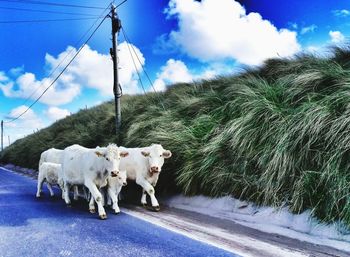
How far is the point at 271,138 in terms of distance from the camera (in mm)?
7469

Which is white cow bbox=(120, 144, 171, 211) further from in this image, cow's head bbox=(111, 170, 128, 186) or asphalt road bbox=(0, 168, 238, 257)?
asphalt road bbox=(0, 168, 238, 257)

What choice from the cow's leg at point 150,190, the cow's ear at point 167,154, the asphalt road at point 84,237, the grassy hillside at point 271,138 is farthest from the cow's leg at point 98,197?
the grassy hillside at point 271,138

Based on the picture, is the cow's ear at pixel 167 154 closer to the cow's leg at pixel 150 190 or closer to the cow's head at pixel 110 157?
the cow's leg at pixel 150 190

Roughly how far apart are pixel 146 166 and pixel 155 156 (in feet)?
1.89

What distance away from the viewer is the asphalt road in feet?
16.4

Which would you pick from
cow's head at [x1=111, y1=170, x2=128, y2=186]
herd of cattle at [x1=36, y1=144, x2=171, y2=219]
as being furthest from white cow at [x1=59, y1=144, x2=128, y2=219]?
cow's head at [x1=111, y1=170, x2=128, y2=186]

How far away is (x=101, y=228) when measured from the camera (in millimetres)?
6336

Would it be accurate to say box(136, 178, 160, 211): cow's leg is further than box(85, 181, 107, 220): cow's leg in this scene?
Yes

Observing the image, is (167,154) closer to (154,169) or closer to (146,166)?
(154,169)

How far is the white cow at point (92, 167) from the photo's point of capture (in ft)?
24.8

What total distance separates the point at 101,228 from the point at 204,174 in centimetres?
256

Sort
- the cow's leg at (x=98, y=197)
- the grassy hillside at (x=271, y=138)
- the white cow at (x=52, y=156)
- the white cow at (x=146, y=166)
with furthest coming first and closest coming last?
the white cow at (x=52, y=156) < the white cow at (x=146, y=166) < the cow's leg at (x=98, y=197) < the grassy hillside at (x=271, y=138)

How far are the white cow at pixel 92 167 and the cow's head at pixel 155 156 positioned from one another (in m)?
0.50

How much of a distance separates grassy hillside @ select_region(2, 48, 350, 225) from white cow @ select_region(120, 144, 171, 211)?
540 millimetres
